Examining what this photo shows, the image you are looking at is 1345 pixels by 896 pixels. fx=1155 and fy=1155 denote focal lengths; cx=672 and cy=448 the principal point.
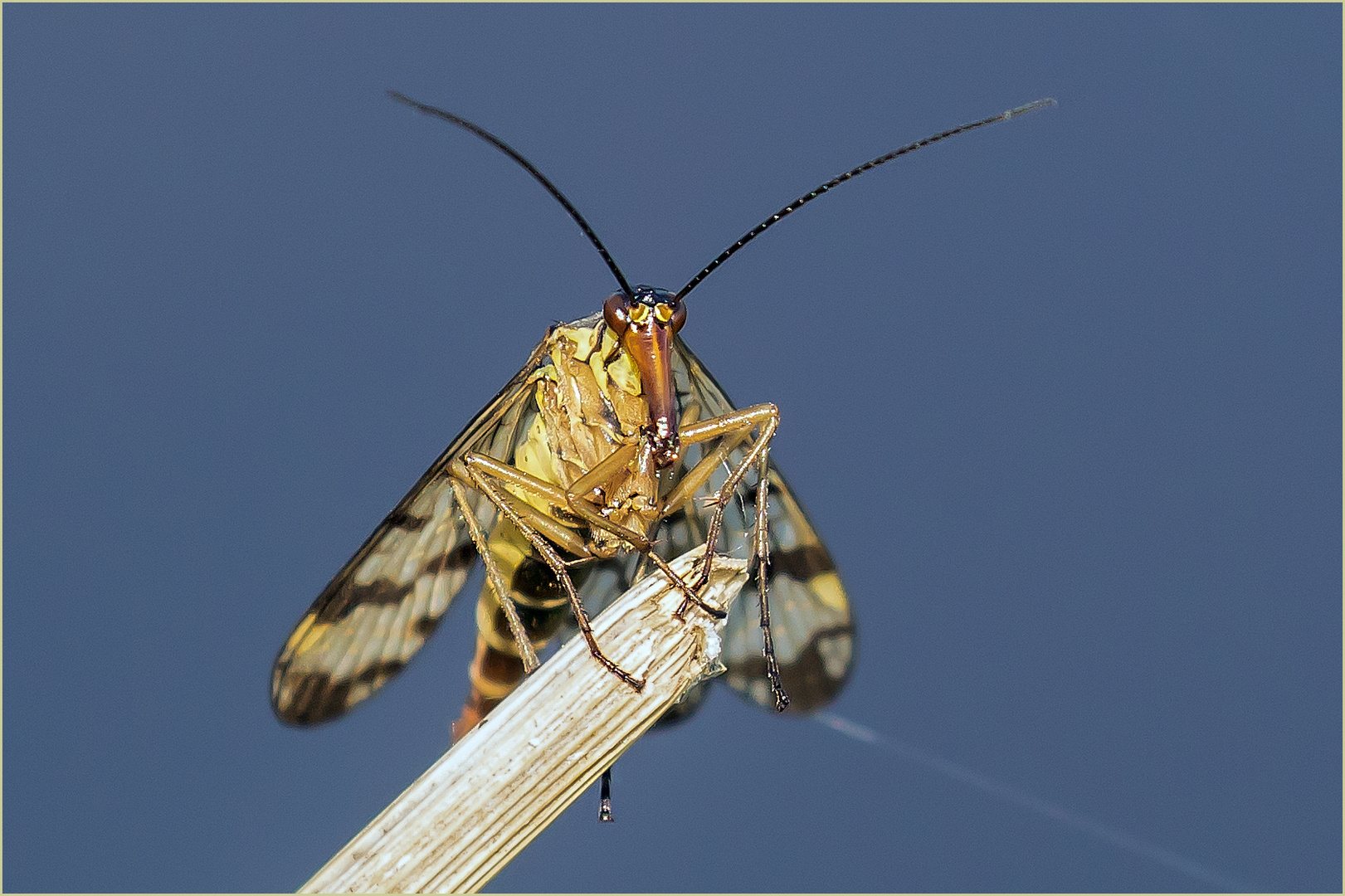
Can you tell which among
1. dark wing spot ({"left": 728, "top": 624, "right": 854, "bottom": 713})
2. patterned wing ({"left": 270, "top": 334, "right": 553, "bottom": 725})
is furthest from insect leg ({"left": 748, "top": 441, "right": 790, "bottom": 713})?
patterned wing ({"left": 270, "top": 334, "right": 553, "bottom": 725})

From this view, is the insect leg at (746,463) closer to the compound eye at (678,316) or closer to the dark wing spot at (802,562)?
the compound eye at (678,316)

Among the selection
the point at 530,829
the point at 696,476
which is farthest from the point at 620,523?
the point at 530,829

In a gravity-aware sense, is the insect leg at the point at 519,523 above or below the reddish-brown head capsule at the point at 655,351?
below

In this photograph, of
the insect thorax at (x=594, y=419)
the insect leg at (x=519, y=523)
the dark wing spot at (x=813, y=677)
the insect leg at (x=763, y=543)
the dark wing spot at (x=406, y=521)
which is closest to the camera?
the insect leg at (x=519, y=523)

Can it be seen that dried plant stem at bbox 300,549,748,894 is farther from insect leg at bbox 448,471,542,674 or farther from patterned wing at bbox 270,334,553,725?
patterned wing at bbox 270,334,553,725

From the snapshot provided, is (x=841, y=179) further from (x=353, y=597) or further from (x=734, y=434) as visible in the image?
(x=353, y=597)

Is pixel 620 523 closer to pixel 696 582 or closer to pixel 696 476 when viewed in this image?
pixel 696 476

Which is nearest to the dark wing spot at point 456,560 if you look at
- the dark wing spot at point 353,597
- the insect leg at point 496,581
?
the dark wing spot at point 353,597
